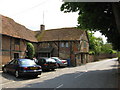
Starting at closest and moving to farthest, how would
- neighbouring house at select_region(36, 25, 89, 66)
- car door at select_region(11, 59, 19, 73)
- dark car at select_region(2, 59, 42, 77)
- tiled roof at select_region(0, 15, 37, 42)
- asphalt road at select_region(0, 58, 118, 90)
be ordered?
asphalt road at select_region(0, 58, 118, 90) → dark car at select_region(2, 59, 42, 77) → car door at select_region(11, 59, 19, 73) → tiled roof at select_region(0, 15, 37, 42) → neighbouring house at select_region(36, 25, 89, 66)

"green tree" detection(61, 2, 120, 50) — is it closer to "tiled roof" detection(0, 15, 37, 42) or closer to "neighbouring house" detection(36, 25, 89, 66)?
"tiled roof" detection(0, 15, 37, 42)

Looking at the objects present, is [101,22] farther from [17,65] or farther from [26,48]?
[26,48]

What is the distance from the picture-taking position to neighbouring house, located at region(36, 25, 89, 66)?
29484mm

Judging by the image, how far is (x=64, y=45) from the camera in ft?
100

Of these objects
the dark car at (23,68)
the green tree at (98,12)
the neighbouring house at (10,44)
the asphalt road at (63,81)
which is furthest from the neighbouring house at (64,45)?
the dark car at (23,68)

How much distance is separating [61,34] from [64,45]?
3.51 metres

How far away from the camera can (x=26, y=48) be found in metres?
25.7

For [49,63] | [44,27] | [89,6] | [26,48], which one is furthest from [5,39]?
[44,27]

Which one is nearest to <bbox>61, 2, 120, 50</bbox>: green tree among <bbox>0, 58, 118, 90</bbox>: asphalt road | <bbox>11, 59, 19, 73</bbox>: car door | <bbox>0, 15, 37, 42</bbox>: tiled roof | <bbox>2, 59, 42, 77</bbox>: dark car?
<bbox>0, 58, 118, 90</bbox>: asphalt road

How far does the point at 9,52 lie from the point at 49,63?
7.42 metres

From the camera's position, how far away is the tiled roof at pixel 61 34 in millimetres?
30991

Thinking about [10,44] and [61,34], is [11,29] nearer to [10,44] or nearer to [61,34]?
[10,44]

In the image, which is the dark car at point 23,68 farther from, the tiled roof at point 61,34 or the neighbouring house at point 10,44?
the tiled roof at point 61,34

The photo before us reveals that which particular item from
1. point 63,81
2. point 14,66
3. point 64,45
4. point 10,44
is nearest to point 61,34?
point 64,45
